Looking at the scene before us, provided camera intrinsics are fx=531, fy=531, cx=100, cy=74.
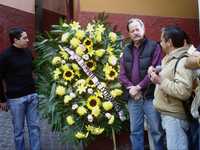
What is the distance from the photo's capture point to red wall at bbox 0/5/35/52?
1088 centimetres

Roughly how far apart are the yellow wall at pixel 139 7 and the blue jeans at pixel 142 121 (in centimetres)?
225

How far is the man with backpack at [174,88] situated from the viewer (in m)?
5.57

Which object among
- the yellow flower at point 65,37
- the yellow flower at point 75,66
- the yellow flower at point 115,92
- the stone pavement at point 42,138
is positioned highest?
the yellow flower at point 65,37

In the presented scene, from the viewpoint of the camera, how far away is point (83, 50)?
735 centimetres

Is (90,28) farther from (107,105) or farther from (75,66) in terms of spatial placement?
(107,105)

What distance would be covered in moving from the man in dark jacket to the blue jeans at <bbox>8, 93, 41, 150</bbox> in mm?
1493

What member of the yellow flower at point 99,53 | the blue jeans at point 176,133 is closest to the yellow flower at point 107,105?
the yellow flower at point 99,53

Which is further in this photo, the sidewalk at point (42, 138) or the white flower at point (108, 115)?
the sidewalk at point (42, 138)

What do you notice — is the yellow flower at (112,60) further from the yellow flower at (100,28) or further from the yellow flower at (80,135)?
the yellow flower at (80,135)

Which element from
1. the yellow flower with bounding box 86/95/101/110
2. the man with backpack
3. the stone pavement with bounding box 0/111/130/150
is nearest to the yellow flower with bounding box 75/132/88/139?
the yellow flower with bounding box 86/95/101/110

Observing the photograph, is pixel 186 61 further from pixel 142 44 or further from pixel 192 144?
pixel 142 44

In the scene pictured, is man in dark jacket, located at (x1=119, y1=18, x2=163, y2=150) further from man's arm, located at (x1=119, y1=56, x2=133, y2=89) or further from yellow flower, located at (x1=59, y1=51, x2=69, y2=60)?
yellow flower, located at (x1=59, y1=51, x2=69, y2=60)

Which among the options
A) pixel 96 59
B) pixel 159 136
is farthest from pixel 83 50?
pixel 159 136

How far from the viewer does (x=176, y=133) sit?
570 centimetres
